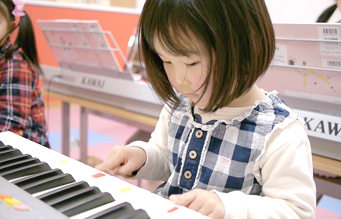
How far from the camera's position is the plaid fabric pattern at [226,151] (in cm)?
63

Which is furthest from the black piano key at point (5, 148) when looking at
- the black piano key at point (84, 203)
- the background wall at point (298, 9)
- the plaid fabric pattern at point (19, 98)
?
the background wall at point (298, 9)

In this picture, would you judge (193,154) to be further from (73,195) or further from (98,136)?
(98,136)

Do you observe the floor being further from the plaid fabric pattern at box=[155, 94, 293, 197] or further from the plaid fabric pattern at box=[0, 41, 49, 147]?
the plaid fabric pattern at box=[155, 94, 293, 197]

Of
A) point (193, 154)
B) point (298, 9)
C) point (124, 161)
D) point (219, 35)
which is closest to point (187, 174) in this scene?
point (193, 154)

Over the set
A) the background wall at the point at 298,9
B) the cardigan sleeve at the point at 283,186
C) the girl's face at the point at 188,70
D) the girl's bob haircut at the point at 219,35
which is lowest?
the cardigan sleeve at the point at 283,186

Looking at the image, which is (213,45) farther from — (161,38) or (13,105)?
(13,105)

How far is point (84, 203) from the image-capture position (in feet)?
1.39

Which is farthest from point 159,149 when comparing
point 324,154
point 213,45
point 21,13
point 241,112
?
point 21,13

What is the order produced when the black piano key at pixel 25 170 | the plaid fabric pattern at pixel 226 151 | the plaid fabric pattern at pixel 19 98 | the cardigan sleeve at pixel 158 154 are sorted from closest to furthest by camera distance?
the black piano key at pixel 25 170 → the plaid fabric pattern at pixel 226 151 → the cardigan sleeve at pixel 158 154 → the plaid fabric pattern at pixel 19 98

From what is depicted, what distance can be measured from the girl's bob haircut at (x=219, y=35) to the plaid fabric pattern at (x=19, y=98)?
83 cm

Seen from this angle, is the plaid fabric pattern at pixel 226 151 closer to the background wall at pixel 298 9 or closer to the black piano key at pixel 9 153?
the black piano key at pixel 9 153

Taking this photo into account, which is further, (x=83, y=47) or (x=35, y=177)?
A: (x=83, y=47)

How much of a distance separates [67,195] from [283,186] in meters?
0.34

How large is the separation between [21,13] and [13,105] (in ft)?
1.11
